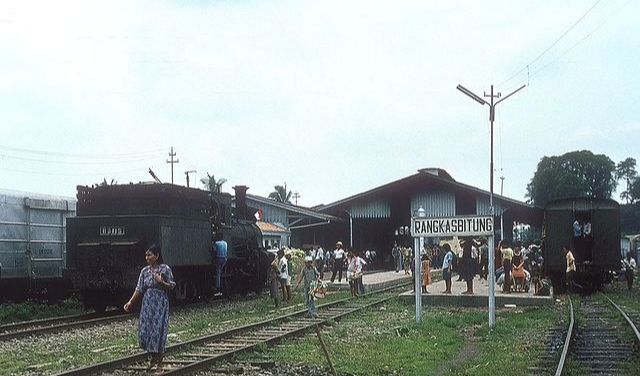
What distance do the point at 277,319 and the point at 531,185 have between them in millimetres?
85880

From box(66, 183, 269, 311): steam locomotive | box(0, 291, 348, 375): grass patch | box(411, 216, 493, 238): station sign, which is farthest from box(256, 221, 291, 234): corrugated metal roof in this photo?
box(411, 216, 493, 238): station sign

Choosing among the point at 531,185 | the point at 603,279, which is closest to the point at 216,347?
the point at 603,279

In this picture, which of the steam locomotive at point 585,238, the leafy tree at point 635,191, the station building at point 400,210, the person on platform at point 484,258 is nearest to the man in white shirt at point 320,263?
the person on platform at point 484,258

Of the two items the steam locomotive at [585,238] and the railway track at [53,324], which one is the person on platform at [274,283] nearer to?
the railway track at [53,324]

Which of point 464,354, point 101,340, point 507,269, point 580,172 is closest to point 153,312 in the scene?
point 101,340

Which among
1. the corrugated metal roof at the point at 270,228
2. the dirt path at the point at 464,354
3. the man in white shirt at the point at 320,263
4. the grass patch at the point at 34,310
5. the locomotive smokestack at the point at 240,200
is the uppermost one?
the locomotive smokestack at the point at 240,200

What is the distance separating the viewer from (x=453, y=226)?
1553cm

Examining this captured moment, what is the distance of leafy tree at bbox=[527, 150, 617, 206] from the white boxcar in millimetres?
75120

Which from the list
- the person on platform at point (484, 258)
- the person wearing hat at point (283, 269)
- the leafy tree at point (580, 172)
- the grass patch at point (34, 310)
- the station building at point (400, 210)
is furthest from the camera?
the leafy tree at point (580, 172)

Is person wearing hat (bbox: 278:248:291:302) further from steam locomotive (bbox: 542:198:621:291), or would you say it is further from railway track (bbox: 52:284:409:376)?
steam locomotive (bbox: 542:198:621:291)

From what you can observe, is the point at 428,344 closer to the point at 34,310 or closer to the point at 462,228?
the point at 462,228

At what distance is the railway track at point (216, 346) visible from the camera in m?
10.3

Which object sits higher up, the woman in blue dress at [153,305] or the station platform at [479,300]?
the woman in blue dress at [153,305]

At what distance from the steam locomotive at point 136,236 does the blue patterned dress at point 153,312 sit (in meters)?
7.86
